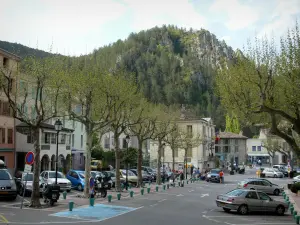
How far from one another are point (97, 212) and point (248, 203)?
8.77m

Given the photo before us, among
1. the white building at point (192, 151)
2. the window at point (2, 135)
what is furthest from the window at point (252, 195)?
the white building at point (192, 151)

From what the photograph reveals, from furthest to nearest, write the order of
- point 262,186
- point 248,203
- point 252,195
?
point 262,186 < point 252,195 < point 248,203

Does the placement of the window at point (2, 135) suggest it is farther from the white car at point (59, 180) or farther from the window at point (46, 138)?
the white car at point (59, 180)

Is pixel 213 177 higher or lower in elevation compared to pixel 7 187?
lower

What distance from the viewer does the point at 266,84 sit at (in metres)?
22.9

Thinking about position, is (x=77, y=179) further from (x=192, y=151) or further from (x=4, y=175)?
(x=192, y=151)

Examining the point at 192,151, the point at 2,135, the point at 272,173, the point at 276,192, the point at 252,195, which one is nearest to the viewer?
the point at 252,195

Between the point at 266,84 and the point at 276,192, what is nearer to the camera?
the point at 266,84

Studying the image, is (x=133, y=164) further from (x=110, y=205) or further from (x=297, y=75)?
(x=297, y=75)

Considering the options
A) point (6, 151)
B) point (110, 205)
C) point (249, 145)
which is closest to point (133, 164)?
point (6, 151)

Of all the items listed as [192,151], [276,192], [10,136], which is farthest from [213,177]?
[10,136]

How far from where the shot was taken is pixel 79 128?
208 ft

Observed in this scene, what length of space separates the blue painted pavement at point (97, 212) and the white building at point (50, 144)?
65.8 ft

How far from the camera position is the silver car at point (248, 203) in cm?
2356
